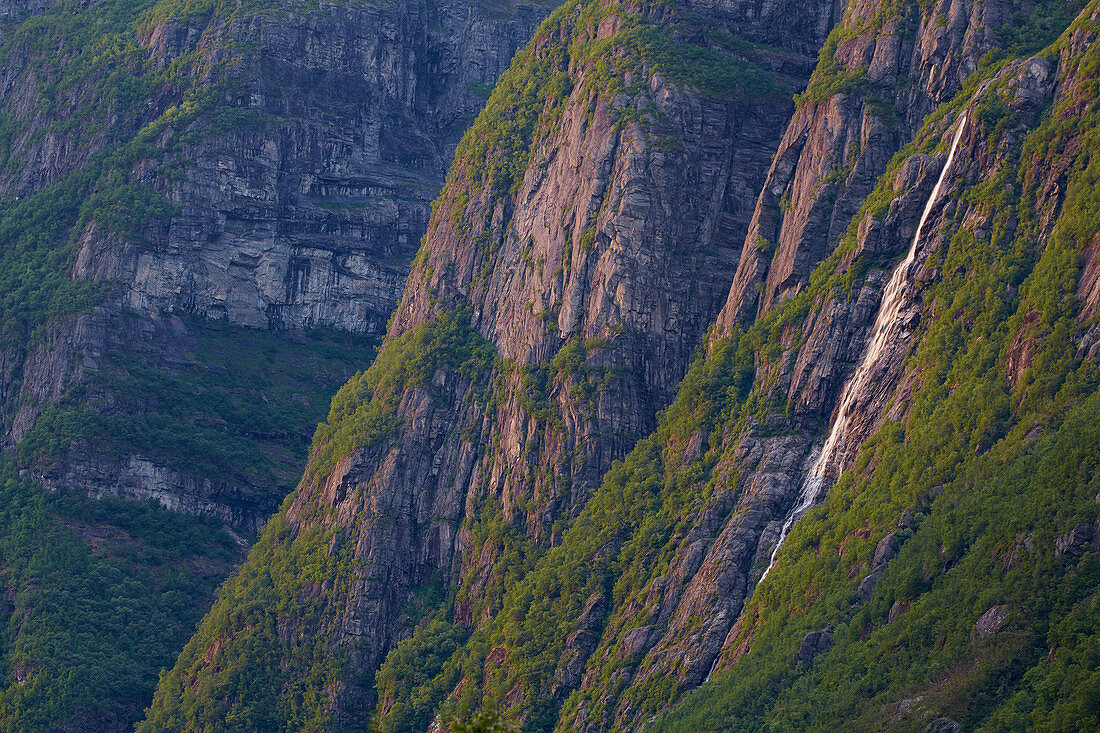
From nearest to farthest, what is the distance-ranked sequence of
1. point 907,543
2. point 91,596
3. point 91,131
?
1. point 907,543
2. point 91,596
3. point 91,131

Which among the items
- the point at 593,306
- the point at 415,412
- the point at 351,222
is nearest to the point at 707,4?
the point at 593,306

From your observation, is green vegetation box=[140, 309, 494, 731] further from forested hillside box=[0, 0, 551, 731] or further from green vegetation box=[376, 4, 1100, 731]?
forested hillside box=[0, 0, 551, 731]

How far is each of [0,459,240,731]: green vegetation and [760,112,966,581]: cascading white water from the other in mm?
55572

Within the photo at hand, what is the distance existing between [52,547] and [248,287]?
36.7 meters

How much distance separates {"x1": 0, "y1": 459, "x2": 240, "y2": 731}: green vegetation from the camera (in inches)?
5586

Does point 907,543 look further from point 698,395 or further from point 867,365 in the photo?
point 698,395

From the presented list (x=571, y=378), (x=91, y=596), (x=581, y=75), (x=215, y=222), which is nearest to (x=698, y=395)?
(x=571, y=378)

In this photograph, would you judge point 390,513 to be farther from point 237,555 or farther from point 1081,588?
point 1081,588

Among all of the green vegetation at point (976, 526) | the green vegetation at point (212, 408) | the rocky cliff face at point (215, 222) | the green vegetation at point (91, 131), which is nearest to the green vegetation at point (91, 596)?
the rocky cliff face at point (215, 222)

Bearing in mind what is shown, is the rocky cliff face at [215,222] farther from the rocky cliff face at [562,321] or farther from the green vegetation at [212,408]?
the rocky cliff face at [562,321]

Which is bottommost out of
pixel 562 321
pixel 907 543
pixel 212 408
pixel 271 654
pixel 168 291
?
pixel 271 654

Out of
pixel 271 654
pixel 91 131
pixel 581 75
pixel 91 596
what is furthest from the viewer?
pixel 91 131

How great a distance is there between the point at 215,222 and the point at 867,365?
8292 cm

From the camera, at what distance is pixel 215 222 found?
180 meters
